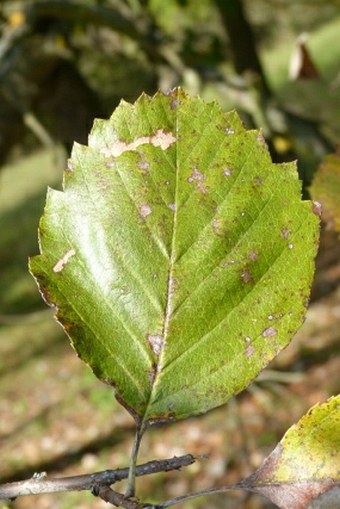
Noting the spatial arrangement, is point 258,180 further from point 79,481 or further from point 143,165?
point 79,481

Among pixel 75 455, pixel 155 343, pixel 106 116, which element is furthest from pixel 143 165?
pixel 75 455

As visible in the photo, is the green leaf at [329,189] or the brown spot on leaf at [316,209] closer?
the brown spot on leaf at [316,209]

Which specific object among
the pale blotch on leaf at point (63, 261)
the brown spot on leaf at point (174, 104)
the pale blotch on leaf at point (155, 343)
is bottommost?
the pale blotch on leaf at point (155, 343)

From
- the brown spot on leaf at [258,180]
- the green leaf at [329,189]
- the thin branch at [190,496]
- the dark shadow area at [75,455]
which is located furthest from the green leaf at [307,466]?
the dark shadow area at [75,455]

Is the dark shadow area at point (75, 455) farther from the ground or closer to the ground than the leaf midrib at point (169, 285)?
farther from the ground

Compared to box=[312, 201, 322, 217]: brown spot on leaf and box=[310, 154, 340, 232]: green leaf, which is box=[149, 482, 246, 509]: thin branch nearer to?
box=[312, 201, 322, 217]: brown spot on leaf

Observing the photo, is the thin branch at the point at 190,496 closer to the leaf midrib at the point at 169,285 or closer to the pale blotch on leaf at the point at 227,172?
the leaf midrib at the point at 169,285
